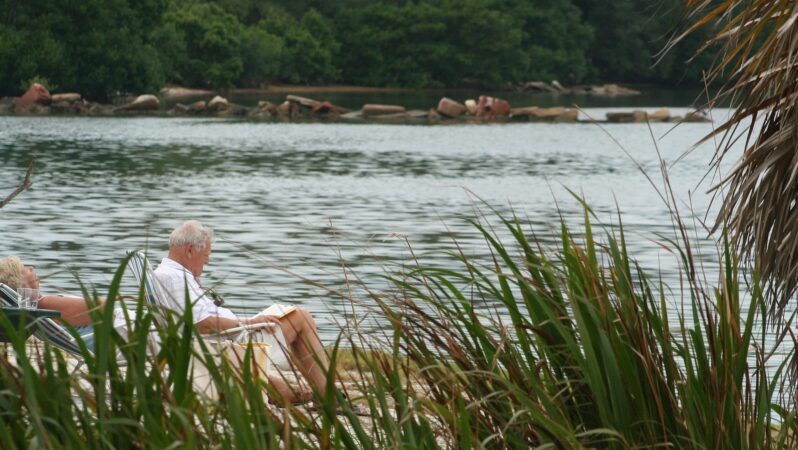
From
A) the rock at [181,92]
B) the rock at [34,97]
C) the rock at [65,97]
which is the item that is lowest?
the rock at [181,92]

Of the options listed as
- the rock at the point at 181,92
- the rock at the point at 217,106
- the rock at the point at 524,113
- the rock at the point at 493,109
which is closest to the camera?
the rock at the point at 217,106

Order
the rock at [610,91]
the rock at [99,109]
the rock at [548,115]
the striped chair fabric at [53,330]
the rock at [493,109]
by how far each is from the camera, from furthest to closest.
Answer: the rock at [610,91], the rock at [493,109], the rock at [548,115], the rock at [99,109], the striped chair fabric at [53,330]

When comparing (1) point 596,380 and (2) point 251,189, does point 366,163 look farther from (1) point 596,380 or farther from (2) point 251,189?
(1) point 596,380

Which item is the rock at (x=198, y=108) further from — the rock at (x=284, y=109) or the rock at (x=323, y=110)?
the rock at (x=323, y=110)

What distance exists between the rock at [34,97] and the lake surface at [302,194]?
8155 mm

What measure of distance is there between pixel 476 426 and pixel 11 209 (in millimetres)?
19145

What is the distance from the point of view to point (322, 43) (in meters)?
102

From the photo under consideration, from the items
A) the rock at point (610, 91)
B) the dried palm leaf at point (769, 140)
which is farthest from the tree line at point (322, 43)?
the dried palm leaf at point (769, 140)

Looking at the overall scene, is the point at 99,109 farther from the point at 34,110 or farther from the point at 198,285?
the point at 198,285

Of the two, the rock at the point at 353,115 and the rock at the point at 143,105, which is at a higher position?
the rock at the point at 143,105

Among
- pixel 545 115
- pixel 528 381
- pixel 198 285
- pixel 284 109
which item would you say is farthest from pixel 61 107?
pixel 528 381

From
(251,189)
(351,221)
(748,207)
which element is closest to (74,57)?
(251,189)

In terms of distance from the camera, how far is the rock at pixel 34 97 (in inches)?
2415

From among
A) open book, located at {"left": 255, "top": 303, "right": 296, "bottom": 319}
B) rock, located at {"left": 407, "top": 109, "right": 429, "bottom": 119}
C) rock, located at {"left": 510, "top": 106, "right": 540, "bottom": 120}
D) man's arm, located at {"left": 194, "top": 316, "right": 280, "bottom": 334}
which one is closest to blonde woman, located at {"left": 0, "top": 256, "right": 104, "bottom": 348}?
man's arm, located at {"left": 194, "top": 316, "right": 280, "bottom": 334}
